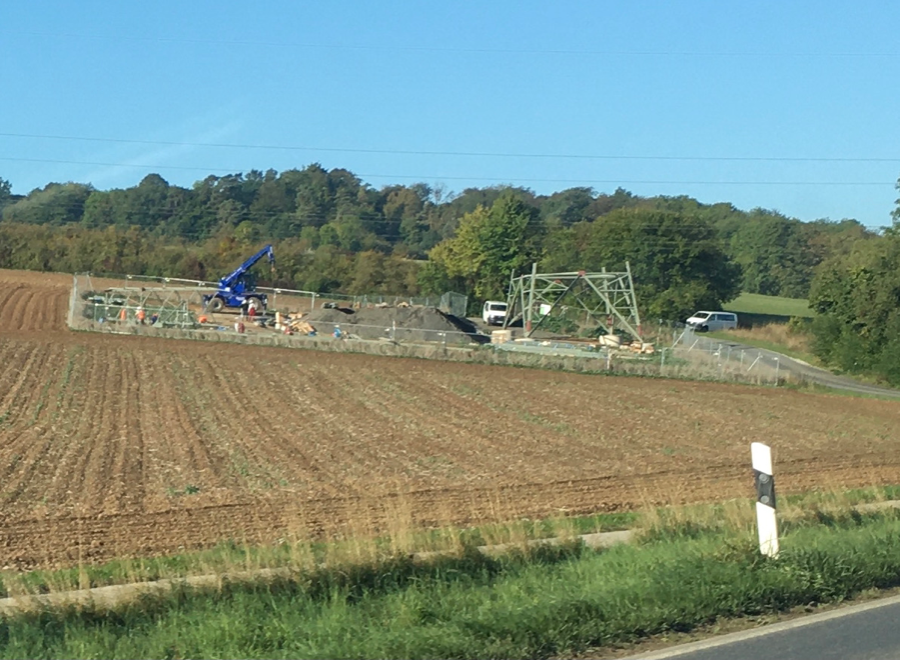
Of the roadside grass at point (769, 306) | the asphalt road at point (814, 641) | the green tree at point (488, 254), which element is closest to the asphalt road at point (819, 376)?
the green tree at point (488, 254)

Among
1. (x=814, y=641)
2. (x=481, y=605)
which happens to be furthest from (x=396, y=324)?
(x=814, y=641)

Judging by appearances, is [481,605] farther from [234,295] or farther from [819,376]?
[234,295]

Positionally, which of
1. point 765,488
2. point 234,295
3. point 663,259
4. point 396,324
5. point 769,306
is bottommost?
point 396,324

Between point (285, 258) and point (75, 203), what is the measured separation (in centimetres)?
7497

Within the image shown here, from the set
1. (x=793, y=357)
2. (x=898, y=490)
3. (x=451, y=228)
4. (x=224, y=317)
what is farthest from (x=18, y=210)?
(x=898, y=490)

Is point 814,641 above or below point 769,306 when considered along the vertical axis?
below

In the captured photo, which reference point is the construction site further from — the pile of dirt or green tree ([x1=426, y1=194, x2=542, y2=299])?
green tree ([x1=426, y1=194, x2=542, y2=299])

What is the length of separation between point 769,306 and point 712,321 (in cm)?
3524

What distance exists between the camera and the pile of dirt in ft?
158

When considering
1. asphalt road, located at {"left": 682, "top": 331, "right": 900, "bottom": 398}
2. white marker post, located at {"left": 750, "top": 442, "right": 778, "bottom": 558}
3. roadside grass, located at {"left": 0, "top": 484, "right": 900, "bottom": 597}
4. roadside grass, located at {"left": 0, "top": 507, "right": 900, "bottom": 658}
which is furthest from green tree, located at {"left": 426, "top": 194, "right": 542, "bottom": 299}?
roadside grass, located at {"left": 0, "top": 507, "right": 900, "bottom": 658}

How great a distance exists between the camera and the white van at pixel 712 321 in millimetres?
84750

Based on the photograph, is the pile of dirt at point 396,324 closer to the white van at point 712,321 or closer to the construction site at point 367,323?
Answer: the construction site at point 367,323

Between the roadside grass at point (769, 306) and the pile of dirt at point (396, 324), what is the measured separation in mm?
60380

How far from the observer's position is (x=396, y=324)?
50500 millimetres
